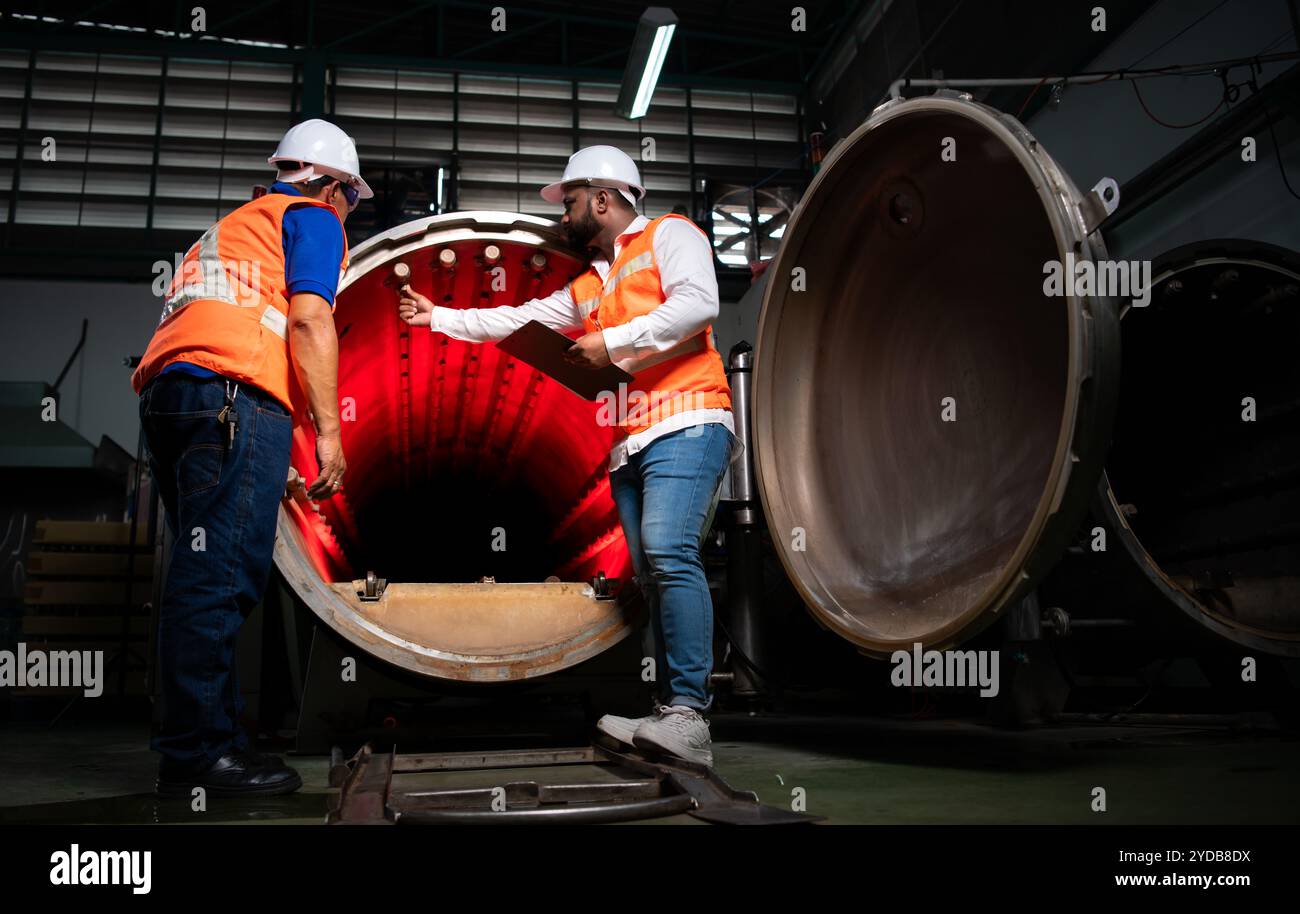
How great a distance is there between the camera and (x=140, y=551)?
18.4 ft

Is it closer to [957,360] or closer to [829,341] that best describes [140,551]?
[829,341]

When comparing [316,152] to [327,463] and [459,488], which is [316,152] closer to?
[327,463]

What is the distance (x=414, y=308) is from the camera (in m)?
2.94

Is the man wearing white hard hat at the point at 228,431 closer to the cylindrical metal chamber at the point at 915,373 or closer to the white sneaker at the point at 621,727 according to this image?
the white sneaker at the point at 621,727

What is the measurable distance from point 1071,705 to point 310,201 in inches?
130

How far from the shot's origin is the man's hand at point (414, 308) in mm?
2930

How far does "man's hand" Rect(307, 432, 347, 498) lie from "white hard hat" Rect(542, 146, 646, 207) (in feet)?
3.67

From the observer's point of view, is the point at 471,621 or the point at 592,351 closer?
the point at 592,351

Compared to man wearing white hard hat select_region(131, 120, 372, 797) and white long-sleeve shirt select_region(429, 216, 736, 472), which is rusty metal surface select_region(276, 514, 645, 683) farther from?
white long-sleeve shirt select_region(429, 216, 736, 472)

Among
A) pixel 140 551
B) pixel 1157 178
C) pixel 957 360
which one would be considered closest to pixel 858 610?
pixel 957 360

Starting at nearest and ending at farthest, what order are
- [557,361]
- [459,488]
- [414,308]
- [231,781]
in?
[231,781] < [557,361] < [414,308] < [459,488]

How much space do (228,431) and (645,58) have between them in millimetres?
6527

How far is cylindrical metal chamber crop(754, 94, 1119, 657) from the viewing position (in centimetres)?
240

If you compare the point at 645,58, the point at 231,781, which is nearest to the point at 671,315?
the point at 231,781
